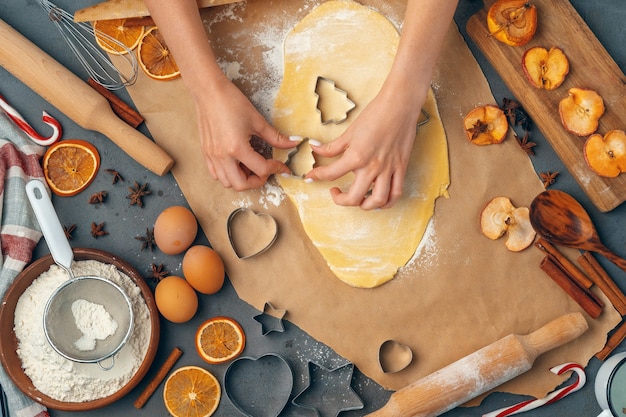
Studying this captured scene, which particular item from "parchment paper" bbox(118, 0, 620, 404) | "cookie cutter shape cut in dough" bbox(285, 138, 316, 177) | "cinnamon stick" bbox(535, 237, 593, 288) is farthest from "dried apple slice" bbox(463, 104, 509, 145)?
"cookie cutter shape cut in dough" bbox(285, 138, 316, 177)

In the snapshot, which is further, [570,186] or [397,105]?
[570,186]

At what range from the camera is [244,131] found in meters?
1.42

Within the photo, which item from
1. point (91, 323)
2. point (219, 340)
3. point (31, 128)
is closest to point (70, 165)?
point (31, 128)

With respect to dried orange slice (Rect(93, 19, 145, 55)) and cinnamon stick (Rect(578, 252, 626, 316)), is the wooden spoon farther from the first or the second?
dried orange slice (Rect(93, 19, 145, 55))

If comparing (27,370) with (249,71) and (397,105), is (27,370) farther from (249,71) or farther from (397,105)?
(397,105)

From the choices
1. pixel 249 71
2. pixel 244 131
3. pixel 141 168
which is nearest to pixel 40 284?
pixel 141 168

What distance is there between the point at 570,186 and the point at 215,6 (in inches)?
39.3

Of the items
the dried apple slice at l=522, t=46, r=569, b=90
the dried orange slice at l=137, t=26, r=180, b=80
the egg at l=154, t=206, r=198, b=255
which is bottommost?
the egg at l=154, t=206, r=198, b=255

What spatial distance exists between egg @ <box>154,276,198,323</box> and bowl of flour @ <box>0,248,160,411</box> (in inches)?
0.9

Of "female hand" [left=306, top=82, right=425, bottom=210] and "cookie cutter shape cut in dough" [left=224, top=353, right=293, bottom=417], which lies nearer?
"female hand" [left=306, top=82, right=425, bottom=210]

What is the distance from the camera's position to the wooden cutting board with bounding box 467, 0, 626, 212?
58.6 inches

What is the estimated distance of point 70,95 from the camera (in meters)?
1.48

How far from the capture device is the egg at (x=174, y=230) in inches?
58.1

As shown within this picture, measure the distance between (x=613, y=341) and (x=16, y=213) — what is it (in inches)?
58.7
